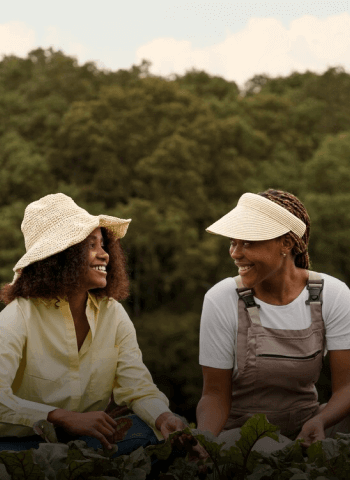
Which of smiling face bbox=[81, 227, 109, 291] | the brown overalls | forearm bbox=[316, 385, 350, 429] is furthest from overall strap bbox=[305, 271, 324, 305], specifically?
smiling face bbox=[81, 227, 109, 291]

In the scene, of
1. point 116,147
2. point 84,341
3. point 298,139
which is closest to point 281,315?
point 84,341

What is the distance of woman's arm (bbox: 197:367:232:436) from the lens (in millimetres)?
2975

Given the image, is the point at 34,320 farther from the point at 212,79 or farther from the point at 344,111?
the point at 212,79

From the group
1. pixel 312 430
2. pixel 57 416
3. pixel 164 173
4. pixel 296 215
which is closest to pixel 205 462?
pixel 57 416

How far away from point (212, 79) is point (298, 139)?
4581 millimetres

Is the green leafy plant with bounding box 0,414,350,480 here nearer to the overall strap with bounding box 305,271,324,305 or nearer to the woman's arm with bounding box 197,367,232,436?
the woman's arm with bounding box 197,367,232,436

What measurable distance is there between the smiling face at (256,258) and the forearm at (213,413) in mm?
514

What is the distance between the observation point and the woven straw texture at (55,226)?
9.65ft

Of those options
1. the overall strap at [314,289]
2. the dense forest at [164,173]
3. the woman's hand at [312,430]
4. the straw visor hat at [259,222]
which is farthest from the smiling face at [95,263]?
the dense forest at [164,173]

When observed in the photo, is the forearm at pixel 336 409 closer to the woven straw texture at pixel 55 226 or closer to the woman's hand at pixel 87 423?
the woman's hand at pixel 87 423

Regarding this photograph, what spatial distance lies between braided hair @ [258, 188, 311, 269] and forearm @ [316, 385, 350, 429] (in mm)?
603

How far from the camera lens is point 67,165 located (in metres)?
22.7

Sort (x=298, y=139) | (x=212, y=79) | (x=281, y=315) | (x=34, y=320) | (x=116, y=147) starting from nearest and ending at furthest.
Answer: (x=34, y=320) → (x=281, y=315) → (x=116, y=147) → (x=298, y=139) → (x=212, y=79)

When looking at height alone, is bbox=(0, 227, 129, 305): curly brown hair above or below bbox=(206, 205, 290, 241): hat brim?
below
